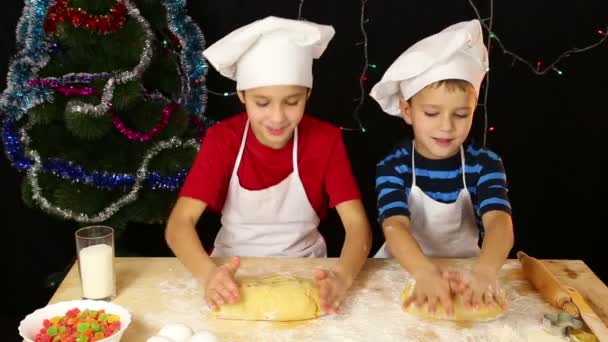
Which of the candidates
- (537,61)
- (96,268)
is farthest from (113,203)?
(537,61)

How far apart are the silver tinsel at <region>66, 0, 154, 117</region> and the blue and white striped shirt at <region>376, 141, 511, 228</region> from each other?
80 cm

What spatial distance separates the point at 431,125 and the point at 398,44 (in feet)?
3.14

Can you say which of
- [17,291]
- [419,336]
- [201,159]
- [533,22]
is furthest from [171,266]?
[533,22]

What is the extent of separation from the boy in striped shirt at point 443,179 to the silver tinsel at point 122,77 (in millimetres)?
746

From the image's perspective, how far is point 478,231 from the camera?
→ 5.54ft

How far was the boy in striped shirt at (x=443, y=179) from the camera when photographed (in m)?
1.28

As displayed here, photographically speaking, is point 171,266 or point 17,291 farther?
point 17,291

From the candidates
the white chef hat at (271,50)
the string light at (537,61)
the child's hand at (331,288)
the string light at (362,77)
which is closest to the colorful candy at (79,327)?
the child's hand at (331,288)

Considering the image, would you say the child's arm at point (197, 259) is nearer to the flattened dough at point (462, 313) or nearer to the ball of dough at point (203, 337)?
the ball of dough at point (203, 337)

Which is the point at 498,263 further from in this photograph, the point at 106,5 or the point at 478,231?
the point at 106,5

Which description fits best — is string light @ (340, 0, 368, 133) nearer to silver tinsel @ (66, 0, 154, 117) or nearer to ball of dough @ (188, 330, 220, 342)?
silver tinsel @ (66, 0, 154, 117)

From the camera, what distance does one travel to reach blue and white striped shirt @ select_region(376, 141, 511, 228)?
1542 millimetres

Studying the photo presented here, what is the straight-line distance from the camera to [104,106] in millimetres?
1860

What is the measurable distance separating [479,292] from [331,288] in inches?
10.9
